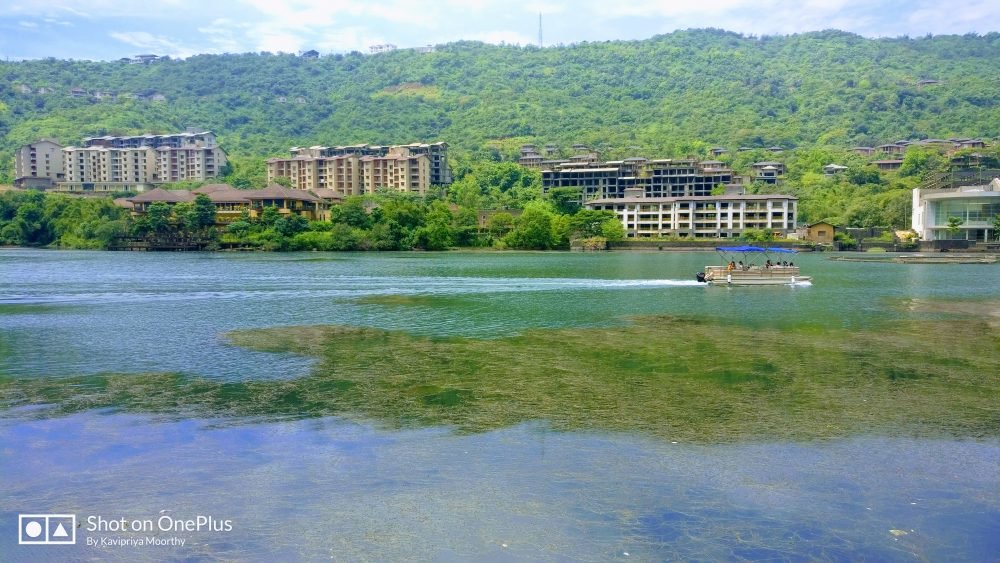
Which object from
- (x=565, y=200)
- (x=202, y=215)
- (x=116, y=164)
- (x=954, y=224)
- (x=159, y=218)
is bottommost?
(x=954, y=224)

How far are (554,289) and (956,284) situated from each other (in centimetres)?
2290

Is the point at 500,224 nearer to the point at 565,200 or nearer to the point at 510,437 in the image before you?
the point at 565,200

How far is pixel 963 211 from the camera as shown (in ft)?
277

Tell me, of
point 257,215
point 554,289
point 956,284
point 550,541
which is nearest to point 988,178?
point 956,284

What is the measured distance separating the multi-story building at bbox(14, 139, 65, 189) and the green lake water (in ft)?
444

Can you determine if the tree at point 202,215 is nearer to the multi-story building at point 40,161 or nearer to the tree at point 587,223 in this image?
the tree at point 587,223

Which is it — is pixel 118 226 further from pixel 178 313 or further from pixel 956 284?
pixel 956 284

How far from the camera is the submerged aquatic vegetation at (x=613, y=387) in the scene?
12.8 meters

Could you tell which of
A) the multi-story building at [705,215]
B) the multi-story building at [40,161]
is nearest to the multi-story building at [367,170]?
the multi-story building at [705,215]

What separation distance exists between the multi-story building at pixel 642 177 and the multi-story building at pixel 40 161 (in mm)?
87087

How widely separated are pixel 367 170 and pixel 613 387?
12422cm

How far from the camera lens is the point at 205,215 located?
95.3m

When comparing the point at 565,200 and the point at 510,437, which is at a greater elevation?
the point at 565,200

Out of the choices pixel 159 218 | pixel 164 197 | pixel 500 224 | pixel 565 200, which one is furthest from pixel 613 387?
pixel 164 197
